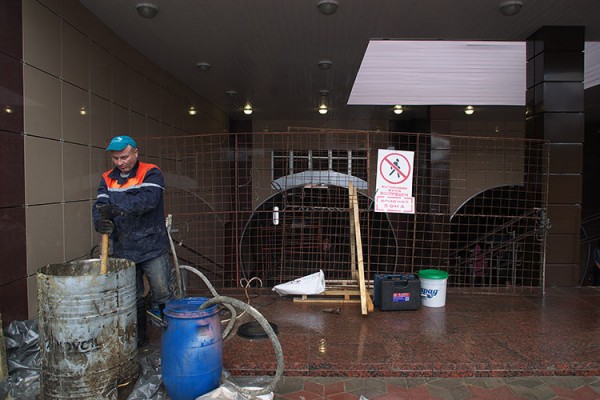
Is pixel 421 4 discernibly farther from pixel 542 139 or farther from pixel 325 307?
pixel 325 307

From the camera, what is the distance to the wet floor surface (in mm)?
3055

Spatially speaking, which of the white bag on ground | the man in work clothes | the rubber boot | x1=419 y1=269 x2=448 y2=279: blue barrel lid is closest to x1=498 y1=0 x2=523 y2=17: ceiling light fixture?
x1=419 y1=269 x2=448 y2=279: blue barrel lid

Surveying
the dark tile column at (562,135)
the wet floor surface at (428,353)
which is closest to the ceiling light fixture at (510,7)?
the dark tile column at (562,135)

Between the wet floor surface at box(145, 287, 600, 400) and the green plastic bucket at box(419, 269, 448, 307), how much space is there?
12 cm

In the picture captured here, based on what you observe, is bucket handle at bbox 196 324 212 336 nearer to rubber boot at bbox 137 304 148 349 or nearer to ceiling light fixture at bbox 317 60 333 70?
rubber boot at bbox 137 304 148 349

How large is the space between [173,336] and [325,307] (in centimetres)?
230

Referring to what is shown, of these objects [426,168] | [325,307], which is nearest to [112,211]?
[325,307]

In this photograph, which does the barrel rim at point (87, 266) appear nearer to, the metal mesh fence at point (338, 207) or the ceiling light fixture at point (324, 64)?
the metal mesh fence at point (338, 207)

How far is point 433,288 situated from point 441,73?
480 centimetres

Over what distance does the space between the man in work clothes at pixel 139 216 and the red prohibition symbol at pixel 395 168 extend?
2.60 meters

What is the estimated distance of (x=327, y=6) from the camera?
Result: 4801 millimetres

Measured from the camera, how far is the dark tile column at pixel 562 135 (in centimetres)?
556

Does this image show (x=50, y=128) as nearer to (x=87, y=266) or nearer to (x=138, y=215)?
(x=138, y=215)

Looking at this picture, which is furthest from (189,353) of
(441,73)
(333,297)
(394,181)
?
(441,73)
